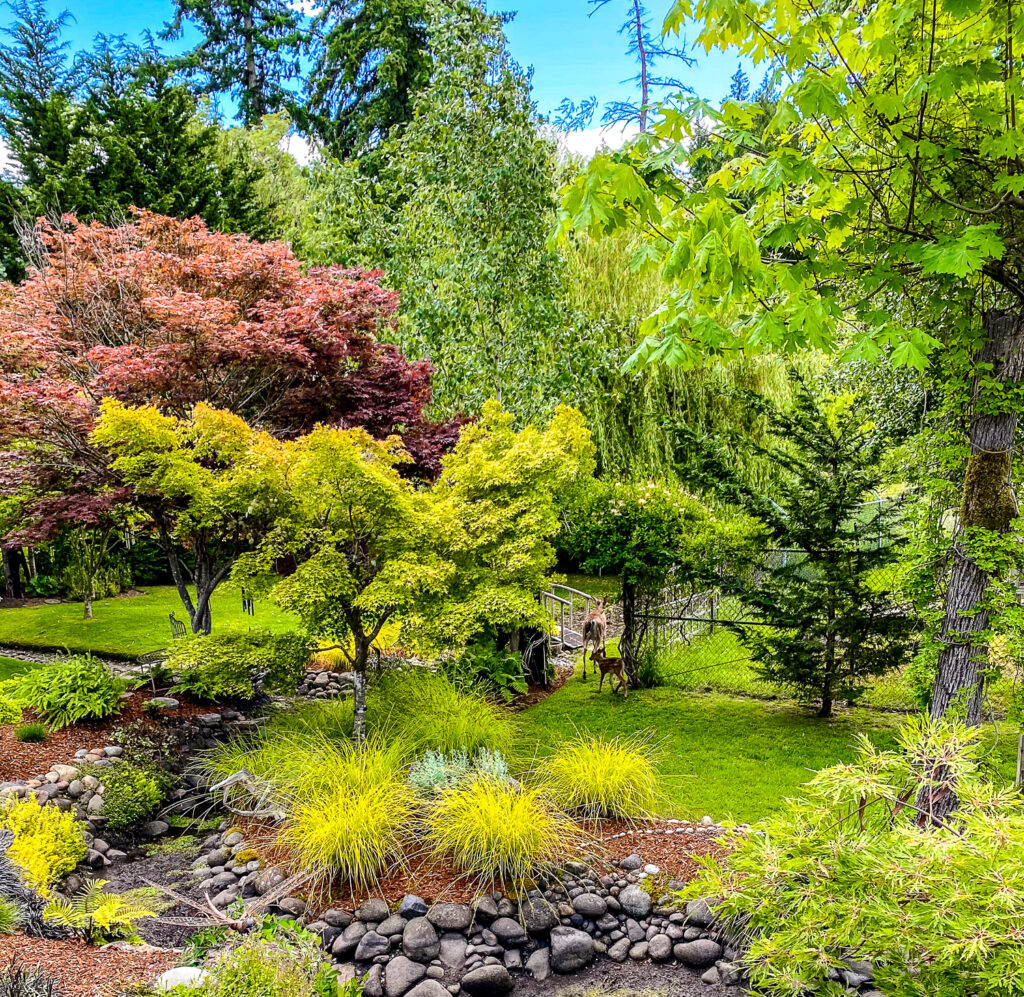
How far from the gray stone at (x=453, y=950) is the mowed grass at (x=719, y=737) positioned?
1.76 metres

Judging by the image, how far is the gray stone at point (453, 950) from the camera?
3.53m

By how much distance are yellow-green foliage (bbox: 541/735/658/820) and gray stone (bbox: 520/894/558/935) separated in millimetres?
906

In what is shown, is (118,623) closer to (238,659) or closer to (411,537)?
(238,659)

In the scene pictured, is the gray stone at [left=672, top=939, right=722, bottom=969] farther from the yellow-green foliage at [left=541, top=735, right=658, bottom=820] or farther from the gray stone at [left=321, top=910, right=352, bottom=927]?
the gray stone at [left=321, top=910, right=352, bottom=927]

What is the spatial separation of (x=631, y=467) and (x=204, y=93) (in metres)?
15.9

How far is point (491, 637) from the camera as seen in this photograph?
7.46 metres

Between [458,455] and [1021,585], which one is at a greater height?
[458,455]

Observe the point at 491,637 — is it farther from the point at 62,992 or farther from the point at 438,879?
the point at 62,992

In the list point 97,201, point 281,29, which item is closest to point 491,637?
point 97,201

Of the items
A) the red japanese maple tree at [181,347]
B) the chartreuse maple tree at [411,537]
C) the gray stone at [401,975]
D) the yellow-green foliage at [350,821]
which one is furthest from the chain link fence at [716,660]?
the gray stone at [401,975]

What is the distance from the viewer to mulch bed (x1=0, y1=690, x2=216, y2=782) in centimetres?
513

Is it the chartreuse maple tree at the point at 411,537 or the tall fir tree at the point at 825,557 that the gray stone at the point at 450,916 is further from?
the tall fir tree at the point at 825,557

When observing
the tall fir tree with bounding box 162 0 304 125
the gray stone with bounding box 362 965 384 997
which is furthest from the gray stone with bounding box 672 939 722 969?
the tall fir tree with bounding box 162 0 304 125

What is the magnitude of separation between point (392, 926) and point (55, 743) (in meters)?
3.59
